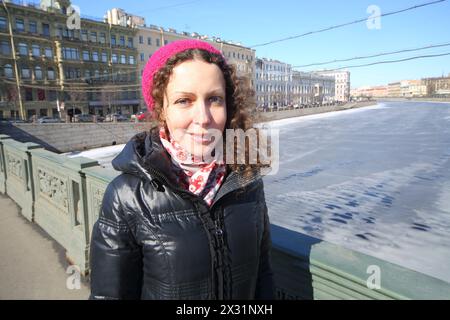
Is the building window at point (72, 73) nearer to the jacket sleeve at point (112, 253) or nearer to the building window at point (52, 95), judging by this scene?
the building window at point (52, 95)

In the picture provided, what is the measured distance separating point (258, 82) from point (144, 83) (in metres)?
64.4

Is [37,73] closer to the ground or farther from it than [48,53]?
closer to the ground

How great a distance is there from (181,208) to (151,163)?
187mm

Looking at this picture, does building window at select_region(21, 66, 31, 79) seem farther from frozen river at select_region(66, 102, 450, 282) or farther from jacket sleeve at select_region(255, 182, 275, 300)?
jacket sleeve at select_region(255, 182, 275, 300)

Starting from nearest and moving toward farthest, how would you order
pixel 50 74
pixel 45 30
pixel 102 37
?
pixel 45 30
pixel 50 74
pixel 102 37

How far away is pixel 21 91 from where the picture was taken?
102 ft

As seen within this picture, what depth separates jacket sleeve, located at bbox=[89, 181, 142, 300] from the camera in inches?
39.4

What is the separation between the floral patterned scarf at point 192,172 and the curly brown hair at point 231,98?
10 centimetres

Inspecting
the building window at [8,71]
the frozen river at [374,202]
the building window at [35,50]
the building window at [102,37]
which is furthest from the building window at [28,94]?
the frozen river at [374,202]

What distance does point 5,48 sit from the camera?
3083cm

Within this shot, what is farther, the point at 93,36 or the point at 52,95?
the point at 93,36

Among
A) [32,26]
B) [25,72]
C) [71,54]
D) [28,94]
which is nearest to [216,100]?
[28,94]

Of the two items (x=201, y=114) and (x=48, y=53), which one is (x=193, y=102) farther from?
(x=48, y=53)
